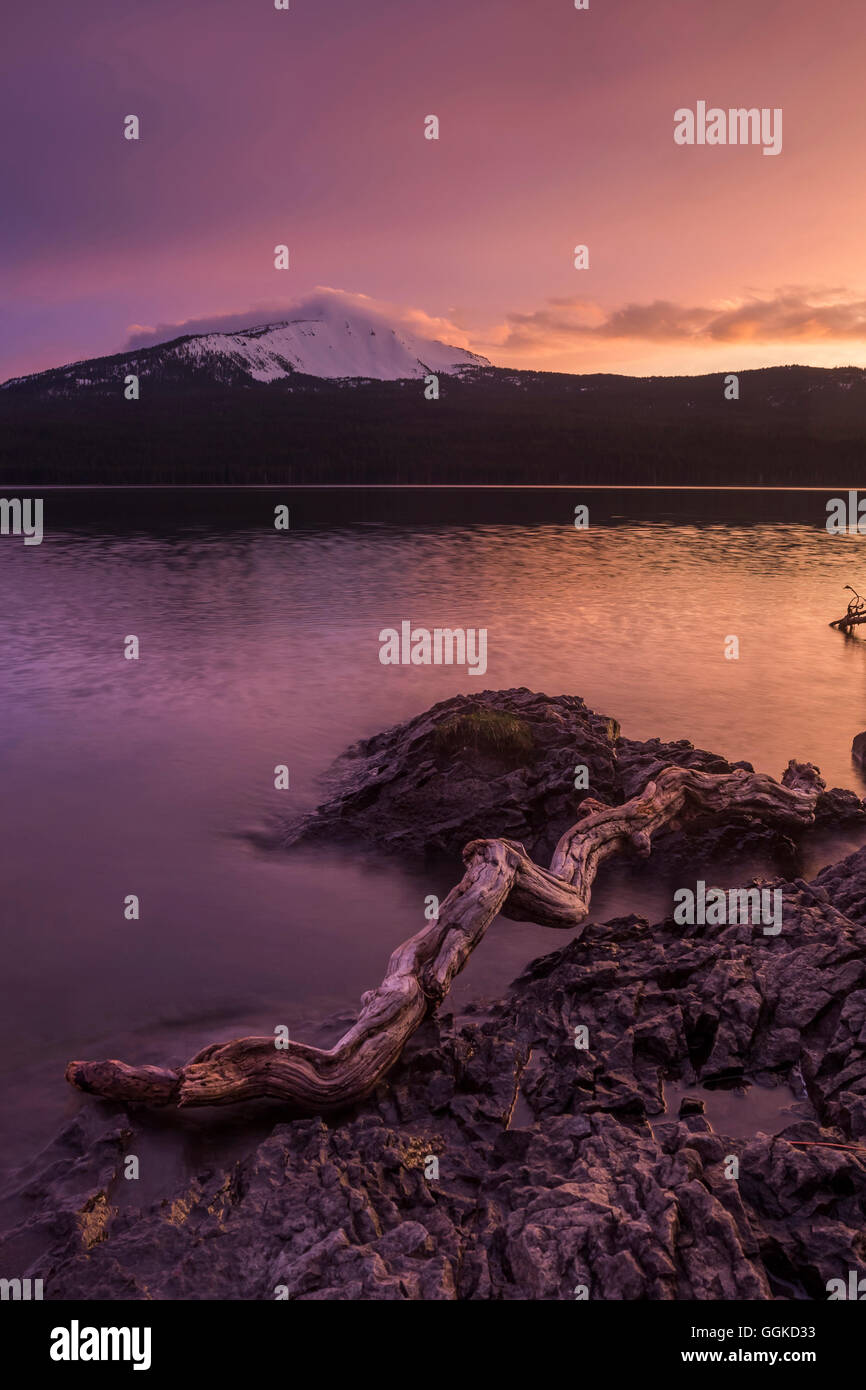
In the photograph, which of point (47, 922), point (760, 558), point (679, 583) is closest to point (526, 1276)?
point (47, 922)

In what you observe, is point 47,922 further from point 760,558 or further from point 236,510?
point 236,510

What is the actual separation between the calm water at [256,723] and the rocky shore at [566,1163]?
40.1 inches

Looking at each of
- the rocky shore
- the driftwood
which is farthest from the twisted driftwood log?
the driftwood

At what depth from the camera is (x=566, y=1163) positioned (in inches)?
200

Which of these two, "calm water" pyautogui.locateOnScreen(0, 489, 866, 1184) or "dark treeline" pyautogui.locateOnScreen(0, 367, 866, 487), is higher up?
"dark treeline" pyautogui.locateOnScreen(0, 367, 866, 487)

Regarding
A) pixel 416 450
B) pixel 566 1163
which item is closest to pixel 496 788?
pixel 566 1163

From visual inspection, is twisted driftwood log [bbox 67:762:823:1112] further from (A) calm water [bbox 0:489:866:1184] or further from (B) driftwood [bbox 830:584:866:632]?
(B) driftwood [bbox 830:584:866:632]

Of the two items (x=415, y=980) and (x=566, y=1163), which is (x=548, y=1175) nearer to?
(x=566, y=1163)

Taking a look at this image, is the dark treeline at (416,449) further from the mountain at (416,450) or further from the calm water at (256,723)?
the calm water at (256,723)

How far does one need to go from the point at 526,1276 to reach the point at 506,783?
23.7ft

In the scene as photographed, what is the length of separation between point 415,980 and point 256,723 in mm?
10364

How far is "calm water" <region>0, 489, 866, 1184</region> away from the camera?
25.8 feet

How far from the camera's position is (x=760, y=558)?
48.9 metres

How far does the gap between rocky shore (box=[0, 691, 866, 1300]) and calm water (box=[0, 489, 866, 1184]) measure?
1.02 m
